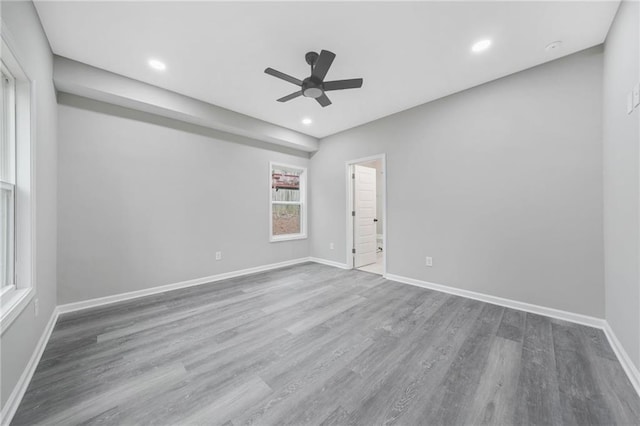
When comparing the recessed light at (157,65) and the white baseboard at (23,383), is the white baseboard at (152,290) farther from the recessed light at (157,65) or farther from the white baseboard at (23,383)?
the recessed light at (157,65)

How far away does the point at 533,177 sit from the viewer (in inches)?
105

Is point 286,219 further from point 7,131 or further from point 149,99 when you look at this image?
point 7,131

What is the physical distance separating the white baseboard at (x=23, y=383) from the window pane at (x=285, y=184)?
3477 millimetres

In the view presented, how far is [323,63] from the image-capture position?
2174 millimetres

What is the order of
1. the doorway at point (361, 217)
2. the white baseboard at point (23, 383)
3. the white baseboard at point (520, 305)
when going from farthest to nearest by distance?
the doorway at point (361, 217)
the white baseboard at point (520, 305)
the white baseboard at point (23, 383)

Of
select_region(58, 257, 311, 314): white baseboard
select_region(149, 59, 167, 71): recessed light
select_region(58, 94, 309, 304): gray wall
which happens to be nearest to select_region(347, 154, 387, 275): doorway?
select_region(58, 257, 311, 314): white baseboard

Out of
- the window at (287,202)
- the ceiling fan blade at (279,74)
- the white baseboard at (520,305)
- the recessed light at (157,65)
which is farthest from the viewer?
the window at (287,202)

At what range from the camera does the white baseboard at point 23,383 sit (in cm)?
128

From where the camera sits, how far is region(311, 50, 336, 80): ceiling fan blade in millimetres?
2043

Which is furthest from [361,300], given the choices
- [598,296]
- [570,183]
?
[570,183]

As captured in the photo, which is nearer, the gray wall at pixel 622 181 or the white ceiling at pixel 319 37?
the gray wall at pixel 622 181

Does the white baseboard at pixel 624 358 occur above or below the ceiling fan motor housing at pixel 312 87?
below

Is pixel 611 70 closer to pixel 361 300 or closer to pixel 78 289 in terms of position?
pixel 361 300

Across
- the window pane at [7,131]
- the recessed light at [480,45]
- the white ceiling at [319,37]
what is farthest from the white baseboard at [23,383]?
the recessed light at [480,45]
